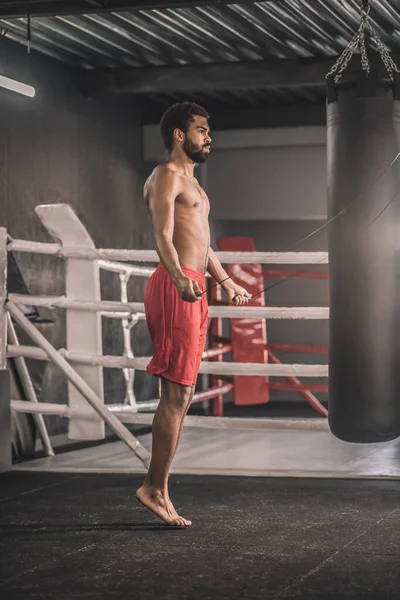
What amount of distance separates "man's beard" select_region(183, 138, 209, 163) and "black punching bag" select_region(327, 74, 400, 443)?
682 mm

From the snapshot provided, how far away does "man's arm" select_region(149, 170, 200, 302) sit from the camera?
135 inches

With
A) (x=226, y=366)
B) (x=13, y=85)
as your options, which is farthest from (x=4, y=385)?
(x=13, y=85)

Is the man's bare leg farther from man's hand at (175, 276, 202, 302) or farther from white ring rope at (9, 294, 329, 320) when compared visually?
white ring rope at (9, 294, 329, 320)

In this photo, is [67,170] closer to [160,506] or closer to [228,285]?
[228,285]

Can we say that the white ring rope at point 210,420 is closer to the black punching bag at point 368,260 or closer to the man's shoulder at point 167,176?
the black punching bag at point 368,260

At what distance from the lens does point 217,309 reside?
516 cm

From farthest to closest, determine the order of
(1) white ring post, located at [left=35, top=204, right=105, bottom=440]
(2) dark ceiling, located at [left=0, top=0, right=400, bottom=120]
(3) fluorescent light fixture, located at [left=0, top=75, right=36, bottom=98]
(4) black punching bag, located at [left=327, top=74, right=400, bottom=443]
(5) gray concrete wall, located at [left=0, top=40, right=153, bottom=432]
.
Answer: (5) gray concrete wall, located at [left=0, top=40, right=153, bottom=432]
(2) dark ceiling, located at [left=0, top=0, right=400, bottom=120]
(3) fluorescent light fixture, located at [left=0, top=75, right=36, bottom=98]
(1) white ring post, located at [left=35, top=204, right=105, bottom=440]
(4) black punching bag, located at [left=327, top=74, right=400, bottom=443]

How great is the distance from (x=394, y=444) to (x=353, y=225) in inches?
90.8

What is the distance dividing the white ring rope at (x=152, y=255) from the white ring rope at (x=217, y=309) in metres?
0.23

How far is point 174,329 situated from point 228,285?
1.09 ft

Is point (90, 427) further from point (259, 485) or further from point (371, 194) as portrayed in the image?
point (371, 194)

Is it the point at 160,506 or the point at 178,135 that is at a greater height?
the point at 178,135

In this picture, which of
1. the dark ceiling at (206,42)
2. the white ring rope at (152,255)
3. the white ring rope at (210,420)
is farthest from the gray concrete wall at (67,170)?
the white ring rope at (210,420)

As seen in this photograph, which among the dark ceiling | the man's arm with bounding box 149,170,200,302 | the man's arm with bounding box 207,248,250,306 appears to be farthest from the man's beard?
the dark ceiling
